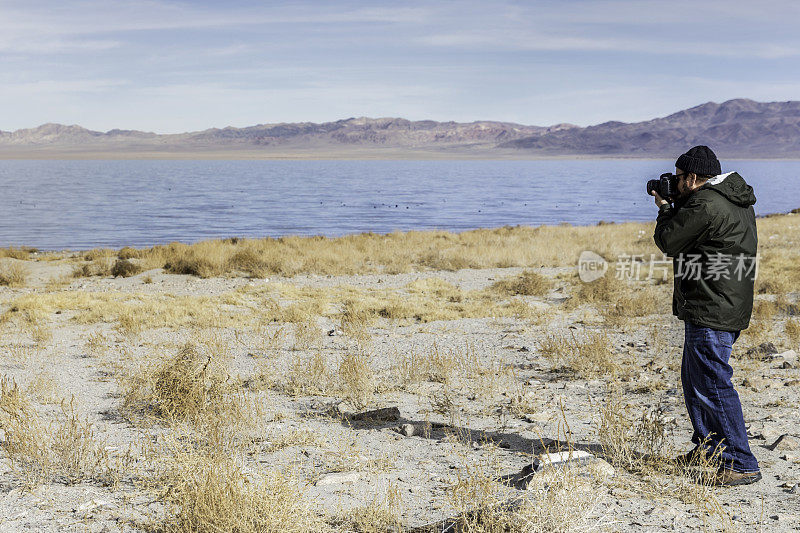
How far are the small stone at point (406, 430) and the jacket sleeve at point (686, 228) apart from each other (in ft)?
9.09

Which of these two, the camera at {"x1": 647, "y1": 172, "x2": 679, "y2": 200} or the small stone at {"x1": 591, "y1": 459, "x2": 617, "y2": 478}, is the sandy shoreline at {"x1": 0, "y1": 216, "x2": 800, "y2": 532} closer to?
the small stone at {"x1": 591, "y1": 459, "x2": 617, "y2": 478}

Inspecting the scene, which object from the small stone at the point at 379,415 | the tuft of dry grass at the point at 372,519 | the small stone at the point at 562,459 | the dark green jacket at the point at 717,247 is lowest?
the small stone at the point at 379,415

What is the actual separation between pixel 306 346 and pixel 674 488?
6.27 m

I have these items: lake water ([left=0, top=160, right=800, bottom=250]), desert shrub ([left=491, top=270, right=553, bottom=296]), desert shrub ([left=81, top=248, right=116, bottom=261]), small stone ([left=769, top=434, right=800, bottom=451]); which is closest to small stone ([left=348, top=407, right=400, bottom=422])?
small stone ([left=769, top=434, right=800, bottom=451])

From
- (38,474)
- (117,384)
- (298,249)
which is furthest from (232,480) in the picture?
(298,249)

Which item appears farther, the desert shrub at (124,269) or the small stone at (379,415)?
the desert shrub at (124,269)

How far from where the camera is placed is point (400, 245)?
77.4 ft

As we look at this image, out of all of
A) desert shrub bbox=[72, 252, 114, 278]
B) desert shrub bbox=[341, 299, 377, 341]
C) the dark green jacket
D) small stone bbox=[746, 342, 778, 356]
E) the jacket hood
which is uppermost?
the jacket hood

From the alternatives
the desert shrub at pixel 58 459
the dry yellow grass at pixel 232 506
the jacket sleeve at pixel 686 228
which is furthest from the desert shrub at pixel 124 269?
the jacket sleeve at pixel 686 228

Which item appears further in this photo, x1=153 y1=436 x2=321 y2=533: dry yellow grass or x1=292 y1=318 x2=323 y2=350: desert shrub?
x1=292 y1=318 x2=323 y2=350: desert shrub

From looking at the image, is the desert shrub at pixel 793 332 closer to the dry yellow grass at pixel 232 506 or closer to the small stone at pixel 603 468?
the small stone at pixel 603 468

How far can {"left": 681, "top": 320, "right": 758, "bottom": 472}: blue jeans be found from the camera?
4.45m

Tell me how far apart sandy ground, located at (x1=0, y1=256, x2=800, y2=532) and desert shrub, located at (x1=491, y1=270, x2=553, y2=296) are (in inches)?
102

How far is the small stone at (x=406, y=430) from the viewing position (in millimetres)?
5954
